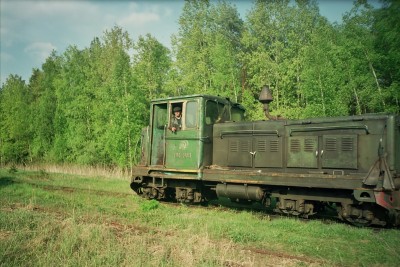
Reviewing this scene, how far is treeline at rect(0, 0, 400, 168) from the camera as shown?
53.2ft

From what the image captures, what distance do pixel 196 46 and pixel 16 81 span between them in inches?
980

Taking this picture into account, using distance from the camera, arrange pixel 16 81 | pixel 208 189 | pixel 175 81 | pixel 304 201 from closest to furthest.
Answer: pixel 304 201, pixel 208 189, pixel 175 81, pixel 16 81

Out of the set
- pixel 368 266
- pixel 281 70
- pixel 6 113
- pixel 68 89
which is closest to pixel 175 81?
pixel 281 70

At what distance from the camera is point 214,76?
63.5 ft

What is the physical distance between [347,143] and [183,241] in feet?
14.4

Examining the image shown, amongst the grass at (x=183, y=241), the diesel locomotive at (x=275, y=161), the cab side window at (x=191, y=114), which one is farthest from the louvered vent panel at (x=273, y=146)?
the cab side window at (x=191, y=114)

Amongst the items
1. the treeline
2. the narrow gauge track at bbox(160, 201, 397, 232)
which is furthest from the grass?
the treeline

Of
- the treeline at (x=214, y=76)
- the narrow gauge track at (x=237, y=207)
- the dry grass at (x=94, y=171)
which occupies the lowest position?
the narrow gauge track at (x=237, y=207)

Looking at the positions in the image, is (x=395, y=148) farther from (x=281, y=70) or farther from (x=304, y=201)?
(x=281, y=70)

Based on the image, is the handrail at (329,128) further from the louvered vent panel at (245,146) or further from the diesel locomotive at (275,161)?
the louvered vent panel at (245,146)

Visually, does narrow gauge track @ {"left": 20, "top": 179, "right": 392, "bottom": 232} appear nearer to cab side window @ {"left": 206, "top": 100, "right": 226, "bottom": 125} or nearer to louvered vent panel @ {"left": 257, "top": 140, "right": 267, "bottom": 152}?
louvered vent panel @ {"left": 257, "top": 140, "right": 267, "bottom": 152}

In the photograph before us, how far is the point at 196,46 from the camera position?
23.3 m

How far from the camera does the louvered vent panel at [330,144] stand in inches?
292

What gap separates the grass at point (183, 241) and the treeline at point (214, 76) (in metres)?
9.91
